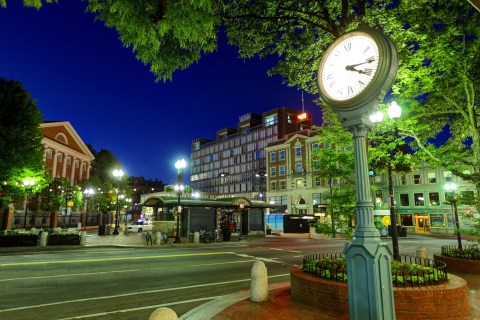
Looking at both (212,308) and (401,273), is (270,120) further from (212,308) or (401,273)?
(212,308)

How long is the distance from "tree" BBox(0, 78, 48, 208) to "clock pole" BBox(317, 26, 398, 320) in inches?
1302

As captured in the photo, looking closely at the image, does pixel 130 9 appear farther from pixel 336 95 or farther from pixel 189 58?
pixel 336 95

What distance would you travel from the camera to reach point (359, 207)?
4.19m

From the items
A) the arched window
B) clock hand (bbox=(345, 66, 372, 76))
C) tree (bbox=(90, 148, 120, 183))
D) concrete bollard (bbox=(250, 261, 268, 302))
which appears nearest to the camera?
clock hand (bbox=(345, 66, 372, 76))

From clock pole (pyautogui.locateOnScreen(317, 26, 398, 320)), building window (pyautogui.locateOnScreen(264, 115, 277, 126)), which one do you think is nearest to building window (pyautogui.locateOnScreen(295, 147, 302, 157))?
building window (pyautogui.locateOnScreen(264, 115, 277, 126))

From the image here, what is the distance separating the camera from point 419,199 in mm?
49531

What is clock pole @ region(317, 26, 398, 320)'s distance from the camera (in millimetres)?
3812

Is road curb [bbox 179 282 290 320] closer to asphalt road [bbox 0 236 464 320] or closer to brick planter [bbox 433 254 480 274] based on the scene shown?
asphalt road [bbox 0 236 464 320]

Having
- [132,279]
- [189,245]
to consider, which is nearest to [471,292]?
[132,279]

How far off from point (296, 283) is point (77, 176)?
58.5m

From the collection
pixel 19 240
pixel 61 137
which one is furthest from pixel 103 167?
pixel 19 240

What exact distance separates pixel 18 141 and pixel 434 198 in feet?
179

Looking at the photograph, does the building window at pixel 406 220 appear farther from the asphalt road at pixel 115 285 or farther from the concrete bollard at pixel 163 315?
the concrete bollard at pixel 163 315

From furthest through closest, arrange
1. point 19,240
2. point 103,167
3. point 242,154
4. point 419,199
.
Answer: point 242,154
point 103,167
point 419,199
point 19,240
